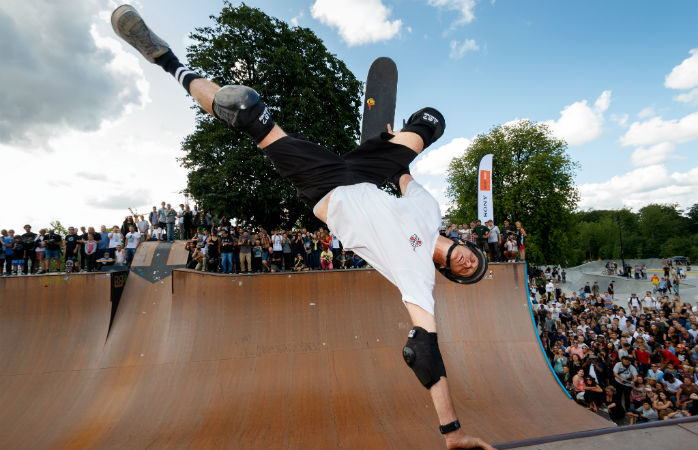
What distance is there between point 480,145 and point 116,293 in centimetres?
3134

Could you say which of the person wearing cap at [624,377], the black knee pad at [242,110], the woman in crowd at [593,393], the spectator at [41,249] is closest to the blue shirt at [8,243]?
the spectator at [41,249]

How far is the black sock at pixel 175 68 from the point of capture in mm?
2830

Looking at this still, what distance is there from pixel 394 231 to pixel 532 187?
3146 cm

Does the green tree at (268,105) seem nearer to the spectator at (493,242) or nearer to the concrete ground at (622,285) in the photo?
the spectator at (493,242)

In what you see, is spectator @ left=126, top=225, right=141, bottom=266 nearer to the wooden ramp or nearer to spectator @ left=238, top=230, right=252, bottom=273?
the wooden ramp

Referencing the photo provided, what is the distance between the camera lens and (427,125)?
8.73 feet

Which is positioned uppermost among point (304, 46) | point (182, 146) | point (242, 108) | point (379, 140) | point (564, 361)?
point (304, 46)

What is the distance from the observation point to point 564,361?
9.55 metres

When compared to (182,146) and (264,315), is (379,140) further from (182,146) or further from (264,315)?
(182,146)

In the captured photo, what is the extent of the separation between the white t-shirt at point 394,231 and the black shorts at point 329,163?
12 centimetres

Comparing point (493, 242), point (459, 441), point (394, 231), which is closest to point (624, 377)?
point (493, 242)

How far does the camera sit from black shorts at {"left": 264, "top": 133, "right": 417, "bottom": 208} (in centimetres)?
248

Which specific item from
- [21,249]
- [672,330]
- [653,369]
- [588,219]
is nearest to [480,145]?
[672,330]

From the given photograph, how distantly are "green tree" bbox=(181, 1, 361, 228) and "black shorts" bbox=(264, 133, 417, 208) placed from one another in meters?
15.9
